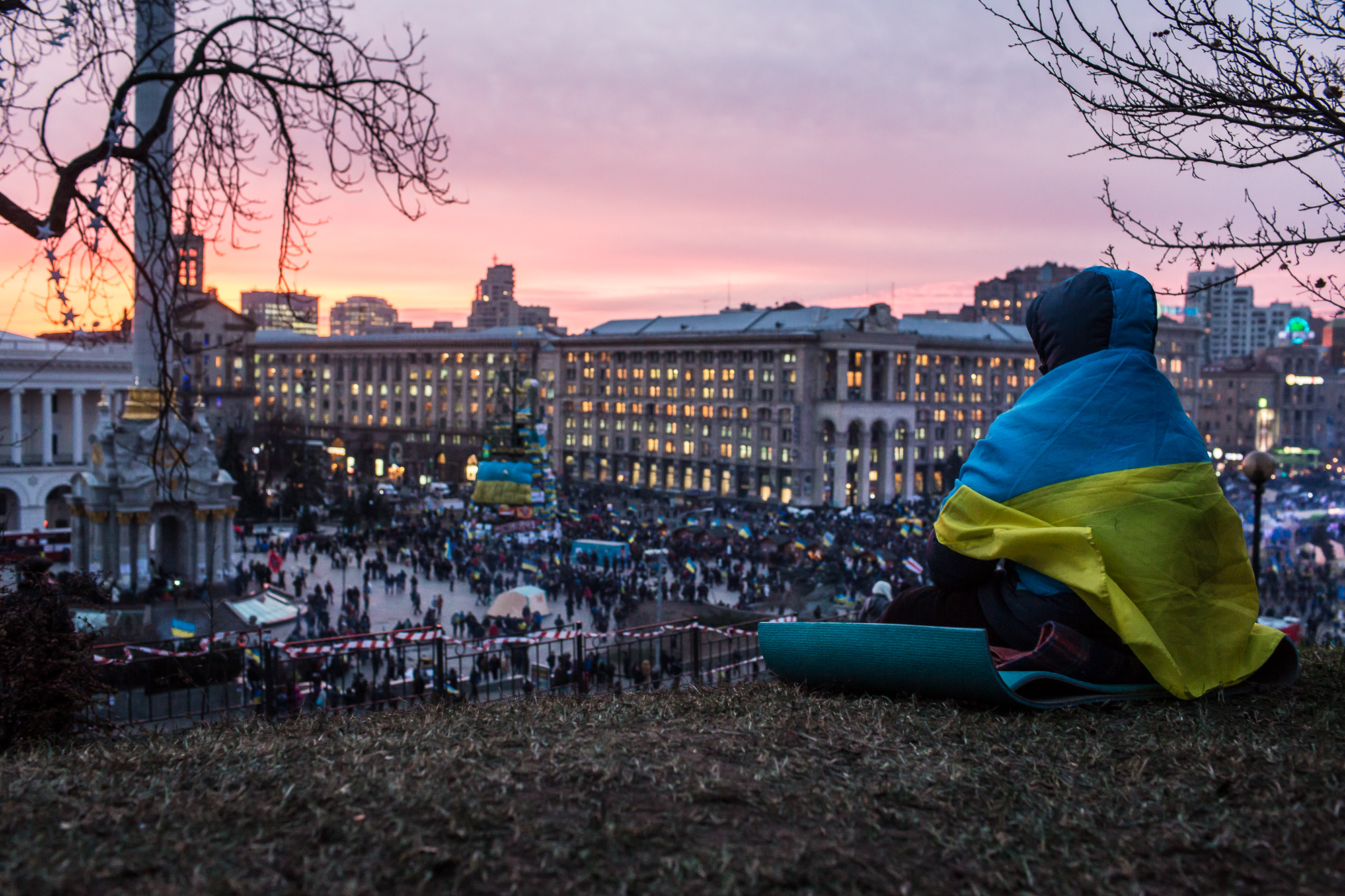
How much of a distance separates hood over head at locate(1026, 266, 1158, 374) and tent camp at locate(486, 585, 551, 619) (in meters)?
21.1

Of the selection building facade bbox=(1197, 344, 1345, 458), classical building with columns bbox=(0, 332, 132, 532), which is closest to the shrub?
classical building with columns bbox=(0, 332, 132, 532)

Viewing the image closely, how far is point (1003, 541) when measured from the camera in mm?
5039

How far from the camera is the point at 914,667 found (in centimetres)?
520

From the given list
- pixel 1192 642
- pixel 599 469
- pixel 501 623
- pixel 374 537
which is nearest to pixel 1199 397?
pixel 599 469

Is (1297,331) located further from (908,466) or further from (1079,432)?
(1079,432)

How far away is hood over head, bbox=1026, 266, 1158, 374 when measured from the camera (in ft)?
17.7

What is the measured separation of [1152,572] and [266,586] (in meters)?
28.6

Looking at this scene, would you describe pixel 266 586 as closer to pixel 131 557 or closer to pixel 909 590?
pixel 131 557

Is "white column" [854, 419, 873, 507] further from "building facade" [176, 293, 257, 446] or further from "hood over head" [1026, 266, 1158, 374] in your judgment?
"hood over head" [1026, 266, 1158, 374]

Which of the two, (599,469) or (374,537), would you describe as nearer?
(374,537)

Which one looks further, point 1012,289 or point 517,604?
point 1012,289

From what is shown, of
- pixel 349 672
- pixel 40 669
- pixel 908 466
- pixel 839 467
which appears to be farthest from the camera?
pixel 908 466

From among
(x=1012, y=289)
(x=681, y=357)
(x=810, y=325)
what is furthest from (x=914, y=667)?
(x=1012, y=289)

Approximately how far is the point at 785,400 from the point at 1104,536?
71250 millimetres
